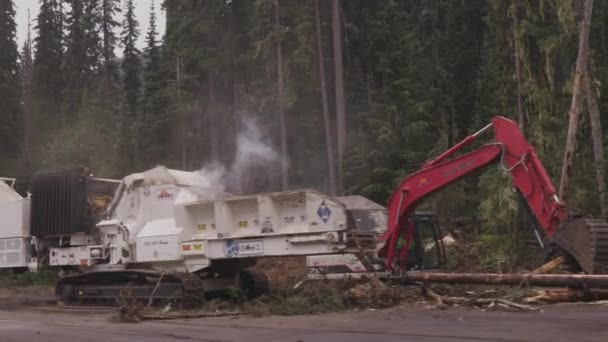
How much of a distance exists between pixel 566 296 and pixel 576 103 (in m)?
9.09

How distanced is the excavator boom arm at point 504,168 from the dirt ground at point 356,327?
1.82 meters

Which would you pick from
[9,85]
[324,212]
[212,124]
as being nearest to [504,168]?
[324,212]

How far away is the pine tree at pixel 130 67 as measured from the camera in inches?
2178

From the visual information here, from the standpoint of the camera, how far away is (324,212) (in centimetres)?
1339

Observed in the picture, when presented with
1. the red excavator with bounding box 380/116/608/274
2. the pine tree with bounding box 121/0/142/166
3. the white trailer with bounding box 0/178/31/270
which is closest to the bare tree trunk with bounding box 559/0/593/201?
the red excavator with bounding box 380/116/608/274

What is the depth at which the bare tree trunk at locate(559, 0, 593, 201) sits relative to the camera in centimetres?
1888

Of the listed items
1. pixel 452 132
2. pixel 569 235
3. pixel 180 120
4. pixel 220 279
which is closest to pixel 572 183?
pixel 569 235

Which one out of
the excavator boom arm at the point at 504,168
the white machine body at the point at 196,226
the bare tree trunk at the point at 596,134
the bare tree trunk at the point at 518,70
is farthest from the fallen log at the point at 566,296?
the bare tree trunk at the point at 518,70

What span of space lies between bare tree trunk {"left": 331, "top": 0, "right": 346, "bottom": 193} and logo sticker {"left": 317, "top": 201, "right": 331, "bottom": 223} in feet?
61.7

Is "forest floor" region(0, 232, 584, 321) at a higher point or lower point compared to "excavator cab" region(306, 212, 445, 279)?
lower

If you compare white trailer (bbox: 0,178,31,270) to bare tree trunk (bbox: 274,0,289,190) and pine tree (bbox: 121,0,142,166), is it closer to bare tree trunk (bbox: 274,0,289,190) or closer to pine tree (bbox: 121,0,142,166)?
bare tree trunk (bbox: 274,0,289,190)

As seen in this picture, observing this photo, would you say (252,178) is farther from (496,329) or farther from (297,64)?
(496,329)

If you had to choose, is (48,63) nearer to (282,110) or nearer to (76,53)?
(76,53)

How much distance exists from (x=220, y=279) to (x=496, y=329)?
7890 millimetres
